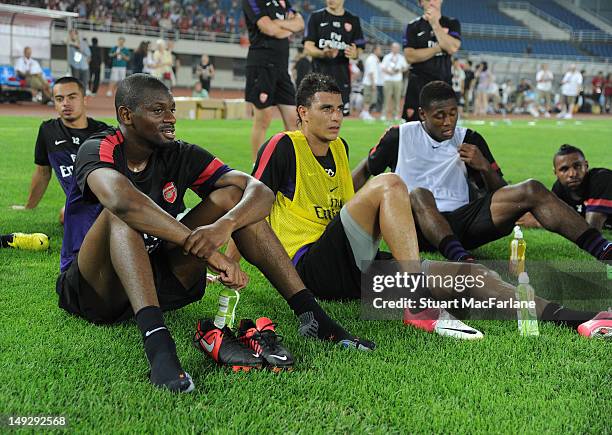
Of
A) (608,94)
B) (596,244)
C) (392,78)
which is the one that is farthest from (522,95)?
(596,244)

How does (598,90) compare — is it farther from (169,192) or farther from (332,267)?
(169,192)

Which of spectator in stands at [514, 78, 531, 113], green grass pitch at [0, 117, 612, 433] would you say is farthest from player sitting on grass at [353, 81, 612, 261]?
spectator in stands at [514, 78, 531, 113]

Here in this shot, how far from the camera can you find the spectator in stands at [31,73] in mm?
23359

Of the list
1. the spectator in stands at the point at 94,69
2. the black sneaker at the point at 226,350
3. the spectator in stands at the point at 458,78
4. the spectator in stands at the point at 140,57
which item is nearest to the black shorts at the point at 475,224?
the black sneaker at the point at 226,350

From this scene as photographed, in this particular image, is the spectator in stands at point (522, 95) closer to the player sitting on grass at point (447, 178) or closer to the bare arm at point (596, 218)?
the bare arm at point (596, 218)

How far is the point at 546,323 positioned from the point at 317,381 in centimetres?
143

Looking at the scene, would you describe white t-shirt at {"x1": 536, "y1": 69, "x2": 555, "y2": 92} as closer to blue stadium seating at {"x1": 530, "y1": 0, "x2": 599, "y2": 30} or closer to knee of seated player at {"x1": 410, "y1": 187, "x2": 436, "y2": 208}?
blue stadium seating at {"x1": 530, "y1": 0, "x2": 599, "y2": 30}

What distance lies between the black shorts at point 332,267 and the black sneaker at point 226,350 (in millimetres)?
940

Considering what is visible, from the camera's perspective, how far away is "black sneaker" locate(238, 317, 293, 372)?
126 inches

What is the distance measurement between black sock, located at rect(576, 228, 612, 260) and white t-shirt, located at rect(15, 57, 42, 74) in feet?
71.0

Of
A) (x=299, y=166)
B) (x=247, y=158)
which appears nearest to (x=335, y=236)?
(x=299, y=166)

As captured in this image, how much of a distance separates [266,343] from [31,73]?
22.7 m

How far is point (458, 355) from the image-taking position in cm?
346

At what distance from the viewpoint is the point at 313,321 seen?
3.61m
